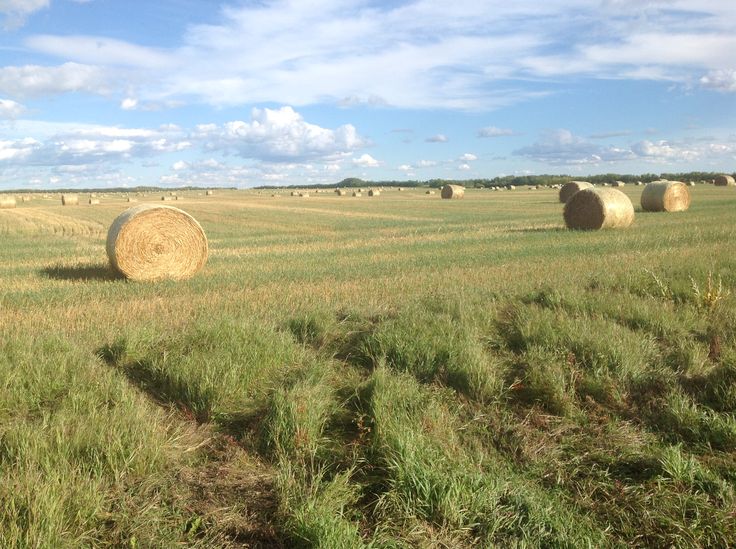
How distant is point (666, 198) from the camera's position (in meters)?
31.1

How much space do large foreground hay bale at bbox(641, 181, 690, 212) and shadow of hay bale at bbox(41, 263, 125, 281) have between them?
26.4 meters

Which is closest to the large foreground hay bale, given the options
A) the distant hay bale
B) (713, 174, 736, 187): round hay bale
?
the distant hay bale

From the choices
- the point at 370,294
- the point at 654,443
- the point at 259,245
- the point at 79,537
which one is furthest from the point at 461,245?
the point at 79,537

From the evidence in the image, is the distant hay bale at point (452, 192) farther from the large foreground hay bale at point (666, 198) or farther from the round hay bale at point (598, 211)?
the round hay bale at point (598, 211)

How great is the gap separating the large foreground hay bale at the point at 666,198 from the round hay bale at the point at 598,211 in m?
9.48

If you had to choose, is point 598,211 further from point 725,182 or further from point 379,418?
point 725,182

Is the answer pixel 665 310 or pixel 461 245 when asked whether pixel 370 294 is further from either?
pixel 461 245

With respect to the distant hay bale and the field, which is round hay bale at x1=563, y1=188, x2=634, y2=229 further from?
the distant hay bale

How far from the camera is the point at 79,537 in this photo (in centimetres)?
371

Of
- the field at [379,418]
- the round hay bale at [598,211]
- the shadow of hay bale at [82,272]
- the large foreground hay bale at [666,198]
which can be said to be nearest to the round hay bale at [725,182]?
the large foreground hay bale at [666,198]

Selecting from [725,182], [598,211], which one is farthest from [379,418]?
[725,182]

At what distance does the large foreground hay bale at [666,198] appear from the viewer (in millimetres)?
31125

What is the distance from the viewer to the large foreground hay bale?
3112 cm

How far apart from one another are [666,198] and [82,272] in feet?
89.3
